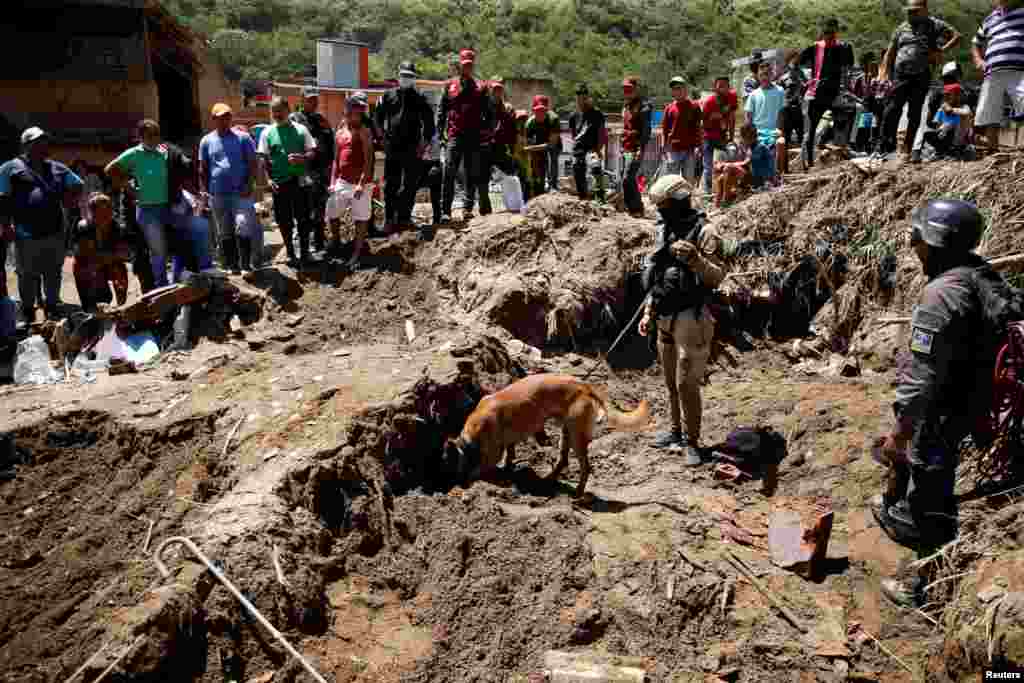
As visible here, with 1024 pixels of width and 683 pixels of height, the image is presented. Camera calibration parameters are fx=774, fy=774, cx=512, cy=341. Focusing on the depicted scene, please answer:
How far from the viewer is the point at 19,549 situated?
15.8ft

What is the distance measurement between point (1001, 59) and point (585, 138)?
16.4 feet

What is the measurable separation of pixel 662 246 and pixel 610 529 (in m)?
2.25

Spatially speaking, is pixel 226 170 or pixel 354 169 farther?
pixel 354 169

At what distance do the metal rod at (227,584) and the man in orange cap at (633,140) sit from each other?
26.6 ft

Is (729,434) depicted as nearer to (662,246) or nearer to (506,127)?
(662,246)

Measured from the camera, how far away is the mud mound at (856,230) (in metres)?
7.95

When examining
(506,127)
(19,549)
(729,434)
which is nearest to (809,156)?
(506,127)

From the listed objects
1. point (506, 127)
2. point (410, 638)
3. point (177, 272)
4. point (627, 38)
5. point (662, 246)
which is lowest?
point (410, 638)

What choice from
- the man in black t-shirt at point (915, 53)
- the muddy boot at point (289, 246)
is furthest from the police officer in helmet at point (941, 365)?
the muddy boot at point (289, 246)

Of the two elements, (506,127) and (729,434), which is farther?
(506,127)

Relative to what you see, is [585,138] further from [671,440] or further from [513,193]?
[671,440]

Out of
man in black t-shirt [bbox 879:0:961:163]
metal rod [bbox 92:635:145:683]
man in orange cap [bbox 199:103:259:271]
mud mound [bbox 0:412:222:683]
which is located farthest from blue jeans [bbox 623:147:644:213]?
metal rod [bbox 92:635:145:683]

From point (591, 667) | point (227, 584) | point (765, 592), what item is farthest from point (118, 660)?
point (765, 592)

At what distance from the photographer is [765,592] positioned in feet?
14.9
